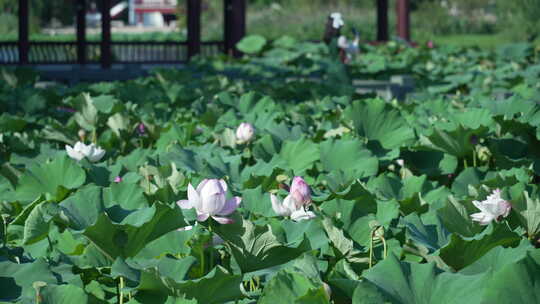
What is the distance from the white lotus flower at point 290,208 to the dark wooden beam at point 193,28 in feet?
41.7

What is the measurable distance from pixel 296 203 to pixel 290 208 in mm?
21

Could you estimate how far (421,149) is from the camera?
10.4ft

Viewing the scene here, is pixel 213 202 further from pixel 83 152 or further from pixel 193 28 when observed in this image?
pixel 193 28

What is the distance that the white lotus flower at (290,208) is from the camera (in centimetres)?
195

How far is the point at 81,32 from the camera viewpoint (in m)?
13.8

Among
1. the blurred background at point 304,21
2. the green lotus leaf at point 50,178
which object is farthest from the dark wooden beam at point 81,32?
the green lotus leaf at point 50,178

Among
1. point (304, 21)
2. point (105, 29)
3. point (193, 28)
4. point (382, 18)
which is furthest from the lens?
point (304, 21)

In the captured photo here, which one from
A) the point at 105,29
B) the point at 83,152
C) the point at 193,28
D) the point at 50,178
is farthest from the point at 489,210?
the point at 193,28

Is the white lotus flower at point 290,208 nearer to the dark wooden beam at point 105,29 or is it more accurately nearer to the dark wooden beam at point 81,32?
the dark wooden beam at point 105,29

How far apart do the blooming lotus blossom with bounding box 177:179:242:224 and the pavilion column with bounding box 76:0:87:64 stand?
Answer: 39.7 feet

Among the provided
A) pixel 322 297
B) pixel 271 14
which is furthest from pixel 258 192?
pixel 271 14

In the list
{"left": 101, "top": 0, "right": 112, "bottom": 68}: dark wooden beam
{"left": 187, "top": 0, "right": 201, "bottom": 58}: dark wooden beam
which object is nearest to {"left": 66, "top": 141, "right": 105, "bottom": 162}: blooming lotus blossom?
{"left": 101, "top": 0, "right": 112, "bottom": 68}: dark wooden beam

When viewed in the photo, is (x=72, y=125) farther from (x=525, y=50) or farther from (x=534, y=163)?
(x=525, y=50)

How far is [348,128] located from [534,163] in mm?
644
